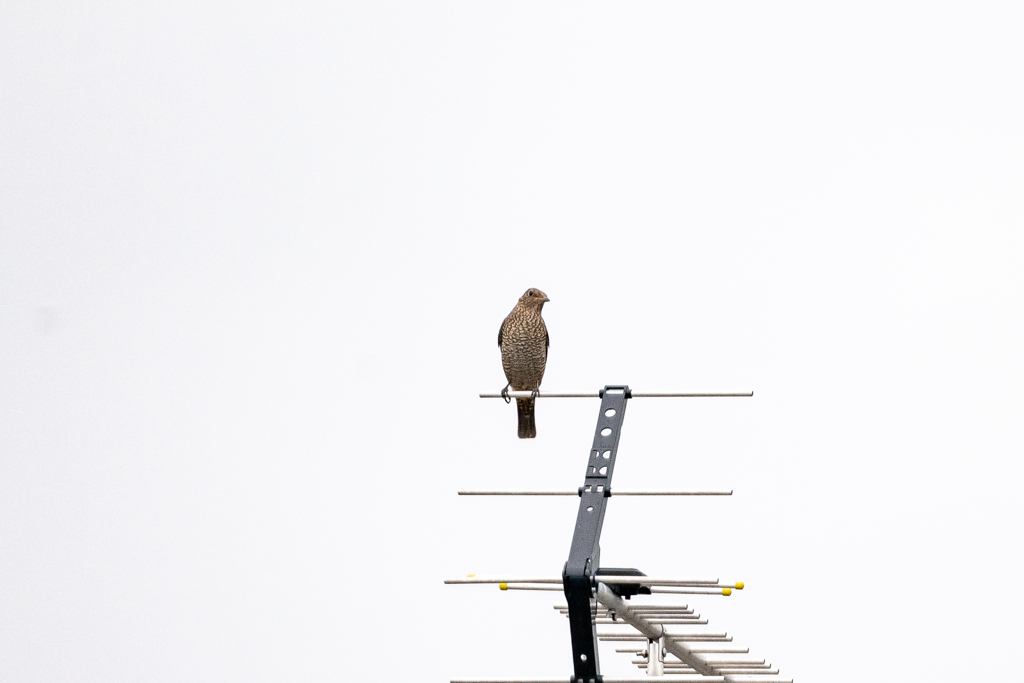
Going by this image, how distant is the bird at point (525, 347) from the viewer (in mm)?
11734

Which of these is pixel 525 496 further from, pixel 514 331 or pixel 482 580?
pixel 514 331

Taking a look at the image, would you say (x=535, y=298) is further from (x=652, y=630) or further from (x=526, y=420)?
(x=652, y=630)

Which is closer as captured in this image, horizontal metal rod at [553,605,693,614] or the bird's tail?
horizontal metal rod at [553,605,693,614]

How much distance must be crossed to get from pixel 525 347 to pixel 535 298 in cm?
39

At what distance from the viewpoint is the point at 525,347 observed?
11742 mm

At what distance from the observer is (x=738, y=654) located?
7.50 meters

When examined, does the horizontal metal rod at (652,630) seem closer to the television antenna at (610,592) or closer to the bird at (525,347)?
the television antenna at (610,592)

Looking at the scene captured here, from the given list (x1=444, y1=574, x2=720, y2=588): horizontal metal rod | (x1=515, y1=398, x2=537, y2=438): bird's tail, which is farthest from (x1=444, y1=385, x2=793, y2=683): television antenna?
(x1=515, y1=398, x2=537, y2=438): bird's tail

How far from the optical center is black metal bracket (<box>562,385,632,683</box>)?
6.46m

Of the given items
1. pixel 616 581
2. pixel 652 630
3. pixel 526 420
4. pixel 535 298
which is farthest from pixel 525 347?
pixel 616 581

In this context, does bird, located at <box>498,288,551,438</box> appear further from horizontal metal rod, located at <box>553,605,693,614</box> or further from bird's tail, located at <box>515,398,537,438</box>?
horizontal metal rod, located at <box>553,605,693,614</box>

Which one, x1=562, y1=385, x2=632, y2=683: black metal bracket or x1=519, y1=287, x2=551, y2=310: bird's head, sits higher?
x1=519, y1=287, x2=551, y2=310: bird's head

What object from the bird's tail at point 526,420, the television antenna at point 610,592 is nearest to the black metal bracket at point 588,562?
the television antenna at point 610,592

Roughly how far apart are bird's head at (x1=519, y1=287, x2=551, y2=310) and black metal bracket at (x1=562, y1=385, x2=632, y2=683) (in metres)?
4.52
